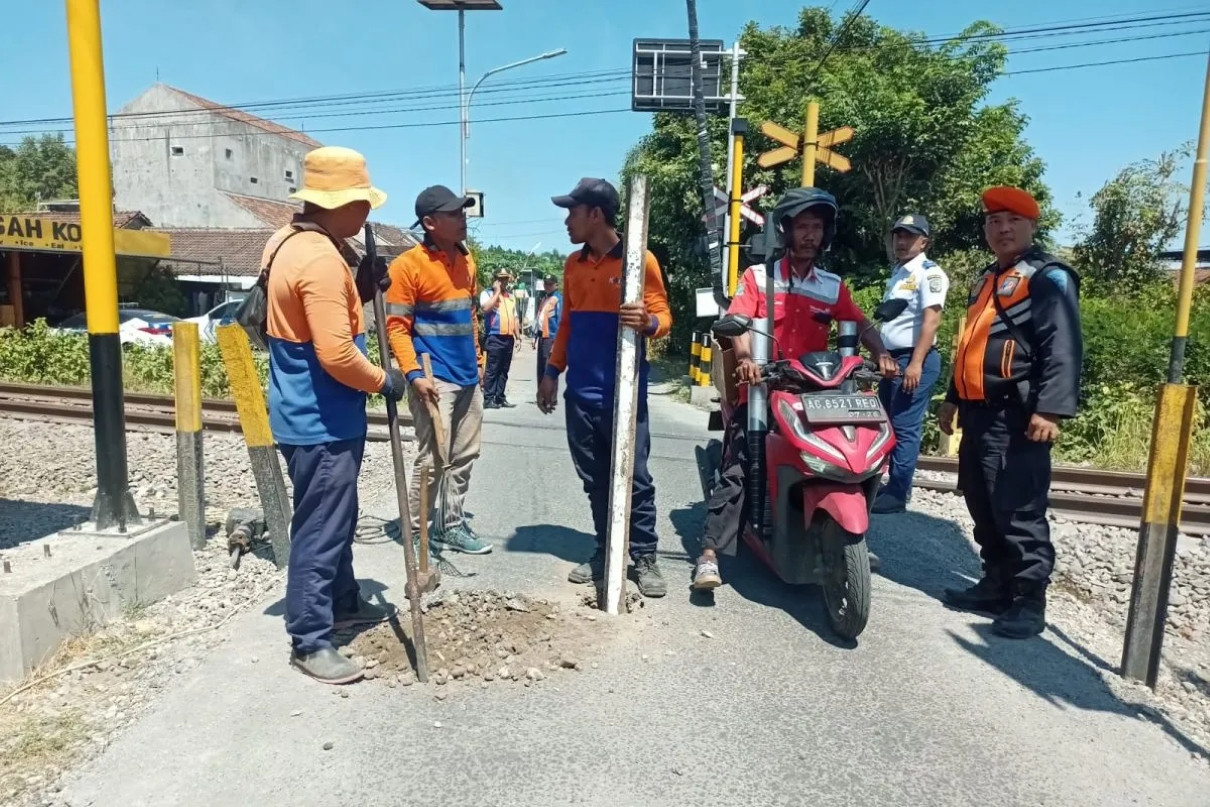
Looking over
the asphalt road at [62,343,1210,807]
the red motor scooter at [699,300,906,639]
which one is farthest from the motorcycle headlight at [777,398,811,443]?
the asphalt road at [62,343,1210,807]

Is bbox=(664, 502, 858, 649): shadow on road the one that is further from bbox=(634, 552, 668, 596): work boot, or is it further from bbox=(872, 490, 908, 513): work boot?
bbox=(872, 490, 908, 513): work boot

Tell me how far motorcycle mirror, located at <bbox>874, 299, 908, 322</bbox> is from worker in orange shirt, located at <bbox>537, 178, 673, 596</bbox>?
120 centimetres

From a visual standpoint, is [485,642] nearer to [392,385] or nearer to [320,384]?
[392,385]

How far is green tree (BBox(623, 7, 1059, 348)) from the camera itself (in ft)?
52.6

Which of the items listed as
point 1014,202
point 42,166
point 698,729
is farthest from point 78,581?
point 42,166

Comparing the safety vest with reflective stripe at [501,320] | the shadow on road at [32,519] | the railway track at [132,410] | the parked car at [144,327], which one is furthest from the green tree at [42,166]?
the shadow on road at [32,519]

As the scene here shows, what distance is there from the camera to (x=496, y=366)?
11641 millimetres

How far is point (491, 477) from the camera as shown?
23.6ft

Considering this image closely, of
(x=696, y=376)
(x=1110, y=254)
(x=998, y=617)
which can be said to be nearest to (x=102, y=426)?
(x=998, y=617)

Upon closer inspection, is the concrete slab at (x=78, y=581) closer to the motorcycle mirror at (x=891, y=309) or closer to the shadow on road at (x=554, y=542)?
the shadow on road at (x=554, y=542)

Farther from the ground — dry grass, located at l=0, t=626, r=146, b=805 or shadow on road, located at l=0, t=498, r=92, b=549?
dry grass, located at l=0, t=626, r=146, b=805

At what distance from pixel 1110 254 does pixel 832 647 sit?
54.8 feet

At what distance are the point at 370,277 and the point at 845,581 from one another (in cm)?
254

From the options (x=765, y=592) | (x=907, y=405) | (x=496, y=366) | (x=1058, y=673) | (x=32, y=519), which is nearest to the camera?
(x=1058, y=673)
